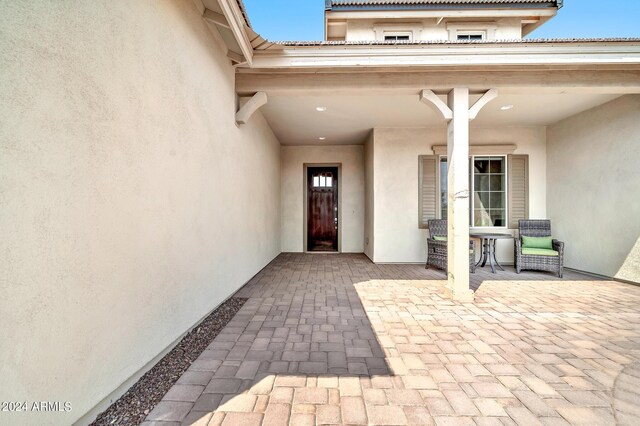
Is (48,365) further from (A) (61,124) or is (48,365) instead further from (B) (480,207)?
(B) (480,207)

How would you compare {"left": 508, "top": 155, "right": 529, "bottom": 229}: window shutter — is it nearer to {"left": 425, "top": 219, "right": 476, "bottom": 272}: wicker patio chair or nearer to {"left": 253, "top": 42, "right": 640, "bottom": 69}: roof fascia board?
{"left": 425, "top": 219, "right": 476, "bottom": 272}: wicker patio chair

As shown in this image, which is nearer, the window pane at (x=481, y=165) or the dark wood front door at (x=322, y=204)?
the window pane at (x=481, y=165)

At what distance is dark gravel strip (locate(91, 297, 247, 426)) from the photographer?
1.44m

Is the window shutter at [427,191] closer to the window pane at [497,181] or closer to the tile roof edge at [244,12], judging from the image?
the window pane at [497,181]

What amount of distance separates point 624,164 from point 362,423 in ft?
18.5

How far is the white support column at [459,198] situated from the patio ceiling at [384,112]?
33 centimetres

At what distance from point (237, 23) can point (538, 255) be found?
579cm

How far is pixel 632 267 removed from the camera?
4.09m

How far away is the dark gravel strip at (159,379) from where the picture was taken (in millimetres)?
1436

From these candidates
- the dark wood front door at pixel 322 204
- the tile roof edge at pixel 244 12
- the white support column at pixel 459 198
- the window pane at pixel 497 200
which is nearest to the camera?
the tile roof edge at pixel 244 12

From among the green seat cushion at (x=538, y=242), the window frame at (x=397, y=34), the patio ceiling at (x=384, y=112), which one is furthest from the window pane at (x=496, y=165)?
the window frame at (x=397, y=34)

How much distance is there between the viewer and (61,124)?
1224mm

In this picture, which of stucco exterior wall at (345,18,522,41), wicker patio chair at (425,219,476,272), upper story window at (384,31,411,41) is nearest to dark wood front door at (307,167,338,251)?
wicker patio chair at (425,219,476,272)

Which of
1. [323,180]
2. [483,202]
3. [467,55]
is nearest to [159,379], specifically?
[467,55]
